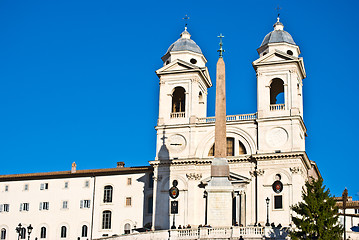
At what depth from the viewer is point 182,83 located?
73.1m

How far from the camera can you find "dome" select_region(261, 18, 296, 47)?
7031 cm

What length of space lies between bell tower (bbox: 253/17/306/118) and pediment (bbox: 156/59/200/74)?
6943 millimetres

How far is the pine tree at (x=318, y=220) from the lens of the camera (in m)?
46.9

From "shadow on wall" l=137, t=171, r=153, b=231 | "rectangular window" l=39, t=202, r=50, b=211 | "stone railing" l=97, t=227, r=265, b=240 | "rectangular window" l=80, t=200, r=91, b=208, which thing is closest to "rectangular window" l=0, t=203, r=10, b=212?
"rectangular window" l=39, t=202, r=50, b=211

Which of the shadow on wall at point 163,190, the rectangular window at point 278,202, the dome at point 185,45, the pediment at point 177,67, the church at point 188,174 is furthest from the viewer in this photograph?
the dome at point 185,45

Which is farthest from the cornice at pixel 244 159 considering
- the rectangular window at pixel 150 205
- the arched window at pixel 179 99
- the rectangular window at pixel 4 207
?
the rectangular window at pixel 4 207

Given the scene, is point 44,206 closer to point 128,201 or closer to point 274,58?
point 128,201

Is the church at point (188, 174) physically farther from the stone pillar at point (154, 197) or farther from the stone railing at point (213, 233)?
the stone railing at point (213, 233)

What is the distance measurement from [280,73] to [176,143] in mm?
12837

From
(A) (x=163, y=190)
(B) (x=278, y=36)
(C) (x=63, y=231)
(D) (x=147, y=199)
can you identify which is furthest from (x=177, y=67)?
(C) (x=63, y=231)

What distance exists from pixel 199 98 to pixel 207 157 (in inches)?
347

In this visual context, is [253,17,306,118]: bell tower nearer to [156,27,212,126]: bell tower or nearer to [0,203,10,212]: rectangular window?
[156,27,212,126]: bell tower

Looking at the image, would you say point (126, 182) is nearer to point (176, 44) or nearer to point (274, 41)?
point (176, 44)

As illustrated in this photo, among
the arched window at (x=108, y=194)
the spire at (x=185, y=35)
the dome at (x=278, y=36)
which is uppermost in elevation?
the spire at (x=185, y=35)
